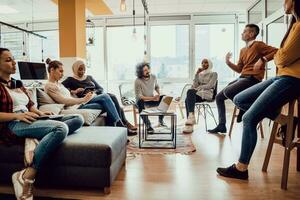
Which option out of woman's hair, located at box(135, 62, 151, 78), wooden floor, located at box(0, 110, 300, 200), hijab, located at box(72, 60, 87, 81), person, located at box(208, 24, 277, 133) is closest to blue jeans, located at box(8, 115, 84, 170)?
wooden floor, located at box(0, 110, 300, 200)

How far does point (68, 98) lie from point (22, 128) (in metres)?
1.19

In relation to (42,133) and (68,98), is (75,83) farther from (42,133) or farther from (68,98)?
(42,133)

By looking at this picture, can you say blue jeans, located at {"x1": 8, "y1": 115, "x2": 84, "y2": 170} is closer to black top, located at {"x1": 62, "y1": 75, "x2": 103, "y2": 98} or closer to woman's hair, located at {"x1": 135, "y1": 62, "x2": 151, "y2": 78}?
black top, located at {"x1": 62, "y1": 75, "x2": 103, "y2": 98}

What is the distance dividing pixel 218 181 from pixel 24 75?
3.31m

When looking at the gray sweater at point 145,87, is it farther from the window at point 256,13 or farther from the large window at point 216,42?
the large window at point 216,42

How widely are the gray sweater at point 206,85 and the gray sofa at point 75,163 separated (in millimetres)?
2718

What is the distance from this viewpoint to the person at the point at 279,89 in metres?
1.92

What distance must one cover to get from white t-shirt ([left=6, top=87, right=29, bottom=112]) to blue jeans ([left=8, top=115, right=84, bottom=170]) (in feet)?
0.53

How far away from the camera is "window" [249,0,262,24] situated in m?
6.20

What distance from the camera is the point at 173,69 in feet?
26.3

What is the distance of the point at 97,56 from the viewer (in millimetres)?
8297

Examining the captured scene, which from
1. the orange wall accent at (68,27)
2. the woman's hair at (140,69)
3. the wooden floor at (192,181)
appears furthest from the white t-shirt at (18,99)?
the orange wall accent at (68,27)

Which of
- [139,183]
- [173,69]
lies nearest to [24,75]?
[139,183]

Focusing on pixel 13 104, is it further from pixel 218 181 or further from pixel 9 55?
pixel 218 181
